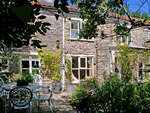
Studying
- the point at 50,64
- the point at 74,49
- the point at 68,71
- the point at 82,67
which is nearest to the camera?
the point at 50,64

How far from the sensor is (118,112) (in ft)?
8.93

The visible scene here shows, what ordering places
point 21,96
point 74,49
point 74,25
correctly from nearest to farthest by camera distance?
1. point 21,96
2. point 74,49
3. point 74,25

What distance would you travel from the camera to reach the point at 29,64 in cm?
807

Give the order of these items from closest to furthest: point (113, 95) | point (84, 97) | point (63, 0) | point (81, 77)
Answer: point (63, 0) → point (113, 95) → point (84, 97) → point (81, 77)

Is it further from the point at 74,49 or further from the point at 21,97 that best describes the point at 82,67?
the point at 21,97

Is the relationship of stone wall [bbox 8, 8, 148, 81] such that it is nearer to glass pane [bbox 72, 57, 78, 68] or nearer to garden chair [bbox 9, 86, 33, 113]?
glass pane [bbox 72, 57, 78, 68]

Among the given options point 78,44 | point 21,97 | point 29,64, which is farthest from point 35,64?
point 21,97

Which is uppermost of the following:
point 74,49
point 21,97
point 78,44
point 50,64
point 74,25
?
point 74,25

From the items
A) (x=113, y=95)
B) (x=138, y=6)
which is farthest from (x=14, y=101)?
(x=138, y=6)

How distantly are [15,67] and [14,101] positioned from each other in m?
4.72

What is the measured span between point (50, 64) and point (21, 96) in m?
4.81

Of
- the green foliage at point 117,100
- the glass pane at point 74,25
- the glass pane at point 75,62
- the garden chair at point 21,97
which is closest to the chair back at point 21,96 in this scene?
the garden chair at point 21,97

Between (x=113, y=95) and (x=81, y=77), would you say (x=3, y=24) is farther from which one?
(x=81, y=77)

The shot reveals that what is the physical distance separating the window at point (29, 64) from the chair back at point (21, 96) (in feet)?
15.6
